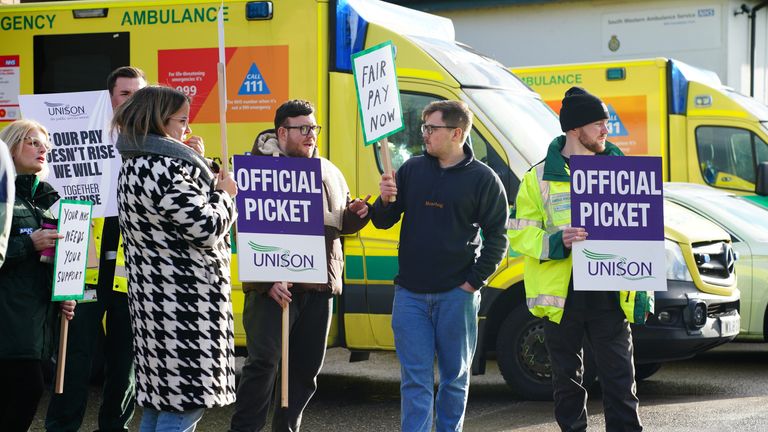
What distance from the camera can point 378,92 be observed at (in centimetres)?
636

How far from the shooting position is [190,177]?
5289mm

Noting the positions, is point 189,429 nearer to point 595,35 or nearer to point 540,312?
point 540,312

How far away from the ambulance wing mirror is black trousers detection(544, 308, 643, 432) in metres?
5.96

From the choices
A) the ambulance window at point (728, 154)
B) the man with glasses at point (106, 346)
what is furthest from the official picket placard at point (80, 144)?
the ambulance window at point (728, 154)

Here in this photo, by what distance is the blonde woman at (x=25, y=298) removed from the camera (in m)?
5.78

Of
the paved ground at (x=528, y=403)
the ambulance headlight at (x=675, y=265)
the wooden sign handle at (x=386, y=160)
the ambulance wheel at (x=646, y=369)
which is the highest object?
the wooden sign handle at (x=386, y=160)

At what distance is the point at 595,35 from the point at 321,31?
1498 centimetres

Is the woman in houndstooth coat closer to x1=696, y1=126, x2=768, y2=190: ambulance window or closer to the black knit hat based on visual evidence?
the black knit hat

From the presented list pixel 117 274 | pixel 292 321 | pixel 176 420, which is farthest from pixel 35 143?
pixel 176 420

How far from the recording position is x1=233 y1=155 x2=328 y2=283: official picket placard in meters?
6.14

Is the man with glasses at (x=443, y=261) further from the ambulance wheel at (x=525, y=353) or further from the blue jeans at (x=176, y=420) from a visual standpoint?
the ambulance wheel at (x=525, y=353)

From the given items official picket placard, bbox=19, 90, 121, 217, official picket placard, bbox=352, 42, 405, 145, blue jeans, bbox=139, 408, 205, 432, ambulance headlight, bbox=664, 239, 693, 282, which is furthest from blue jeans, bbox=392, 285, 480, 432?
ambulance headlight, bbox=664, 239, 693, 282

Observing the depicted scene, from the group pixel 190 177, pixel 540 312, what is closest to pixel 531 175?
pixel 540 312

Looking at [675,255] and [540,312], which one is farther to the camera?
[675,255]
